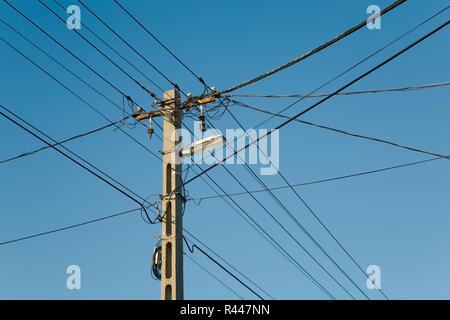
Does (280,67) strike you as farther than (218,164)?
No

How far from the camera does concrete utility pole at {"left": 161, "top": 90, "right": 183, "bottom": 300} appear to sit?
538 inches

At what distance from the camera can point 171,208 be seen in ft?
47.3

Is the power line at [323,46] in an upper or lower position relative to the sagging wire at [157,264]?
upper

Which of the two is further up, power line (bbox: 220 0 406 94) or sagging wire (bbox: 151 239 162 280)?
power line (bbox: 220 0 406 94)

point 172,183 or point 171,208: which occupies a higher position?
Result: point 172,183

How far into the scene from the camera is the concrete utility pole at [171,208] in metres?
13.7
